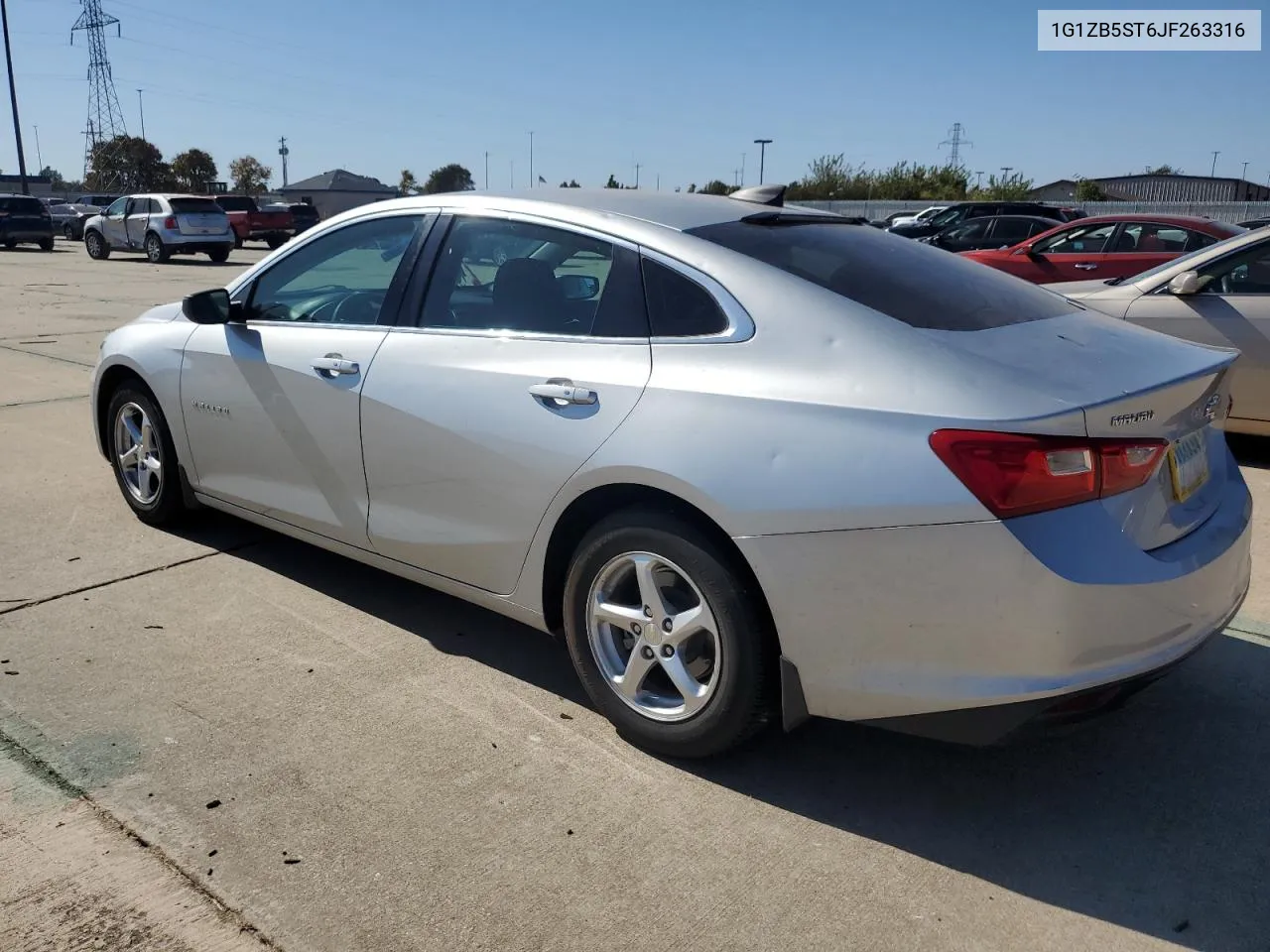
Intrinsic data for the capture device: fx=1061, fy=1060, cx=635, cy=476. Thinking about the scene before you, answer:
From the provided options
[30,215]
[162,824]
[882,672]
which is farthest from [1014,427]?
[30,215]

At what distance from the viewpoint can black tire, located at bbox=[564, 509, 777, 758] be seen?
9.39ft

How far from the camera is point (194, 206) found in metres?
26.6

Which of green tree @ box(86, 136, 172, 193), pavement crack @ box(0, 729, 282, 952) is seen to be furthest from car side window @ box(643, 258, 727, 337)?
green tree @ box(86, 136, 172, 193)

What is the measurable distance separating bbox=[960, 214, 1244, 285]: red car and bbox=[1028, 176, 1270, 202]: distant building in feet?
150

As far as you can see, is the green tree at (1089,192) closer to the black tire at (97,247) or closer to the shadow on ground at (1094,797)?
the black tire at (97,247)

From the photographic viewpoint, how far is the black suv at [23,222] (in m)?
31.0

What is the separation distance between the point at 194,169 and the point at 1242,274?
9869 centimetres

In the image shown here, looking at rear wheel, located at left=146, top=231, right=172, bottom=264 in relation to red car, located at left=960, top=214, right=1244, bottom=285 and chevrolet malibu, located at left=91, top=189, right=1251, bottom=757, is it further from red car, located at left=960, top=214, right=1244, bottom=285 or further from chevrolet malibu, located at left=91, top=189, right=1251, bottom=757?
chevrolet malibu, located at left=91, top=189, right=1251, bottom=757

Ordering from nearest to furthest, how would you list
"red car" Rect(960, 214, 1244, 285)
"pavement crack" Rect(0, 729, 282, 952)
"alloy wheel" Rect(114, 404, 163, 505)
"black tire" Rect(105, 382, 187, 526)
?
"pavement crack" Rect(0, 729, 282, 952)
"black tire" Rect(105, 382, 187, 526)
"alloy wheel" Rect(114, 404, 163, 505)
"red car" Rect(960, 214, 1244, 285)

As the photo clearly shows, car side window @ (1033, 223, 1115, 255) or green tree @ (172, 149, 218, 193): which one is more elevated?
green tree @ (172, 149, 218, 193)

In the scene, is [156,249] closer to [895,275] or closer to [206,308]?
[206,308]

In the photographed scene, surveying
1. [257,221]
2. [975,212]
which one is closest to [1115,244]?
[975,212]

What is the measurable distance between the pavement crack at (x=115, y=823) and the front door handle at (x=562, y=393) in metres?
1.60

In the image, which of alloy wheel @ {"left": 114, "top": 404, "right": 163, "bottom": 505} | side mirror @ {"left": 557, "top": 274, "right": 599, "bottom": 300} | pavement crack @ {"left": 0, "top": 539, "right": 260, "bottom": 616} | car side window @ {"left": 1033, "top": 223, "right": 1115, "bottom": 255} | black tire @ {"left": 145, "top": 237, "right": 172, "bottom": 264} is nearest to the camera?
side mirror @ {"left": 557, "top": 274, "right": 599, "bottom": 300}
